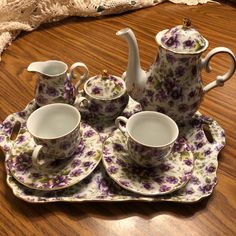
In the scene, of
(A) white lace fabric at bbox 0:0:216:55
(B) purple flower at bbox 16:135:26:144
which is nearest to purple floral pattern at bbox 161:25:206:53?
(B) purple flower at bbox 16:135:26:144

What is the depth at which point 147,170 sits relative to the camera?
0.58 m

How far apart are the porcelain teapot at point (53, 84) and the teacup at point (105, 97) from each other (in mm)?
32

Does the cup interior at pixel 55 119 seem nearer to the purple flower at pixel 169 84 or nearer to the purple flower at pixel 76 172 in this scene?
the purple flower at pixel 76 172

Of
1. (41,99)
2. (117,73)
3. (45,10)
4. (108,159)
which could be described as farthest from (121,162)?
(45,10)

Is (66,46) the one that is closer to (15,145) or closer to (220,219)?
(15,145)

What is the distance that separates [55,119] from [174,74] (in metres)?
0.25

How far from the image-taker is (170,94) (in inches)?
24.4

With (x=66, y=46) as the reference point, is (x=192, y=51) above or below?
above

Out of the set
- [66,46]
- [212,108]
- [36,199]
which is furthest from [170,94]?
[66,46]

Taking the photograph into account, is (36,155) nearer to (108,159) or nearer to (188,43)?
(108,159)

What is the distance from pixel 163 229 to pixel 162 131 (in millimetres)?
181

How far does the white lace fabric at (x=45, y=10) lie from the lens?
0.99 metres

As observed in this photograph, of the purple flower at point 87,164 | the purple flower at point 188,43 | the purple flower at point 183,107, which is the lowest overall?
the purple flower at point 87,164

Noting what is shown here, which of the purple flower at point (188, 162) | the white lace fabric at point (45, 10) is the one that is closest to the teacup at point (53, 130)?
the purple flower at point (188, 162)
